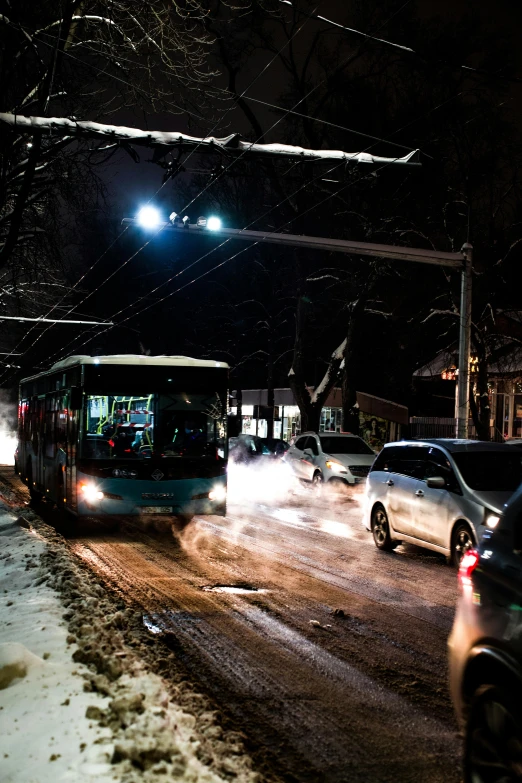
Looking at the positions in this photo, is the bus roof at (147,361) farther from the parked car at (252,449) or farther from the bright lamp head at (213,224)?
the parked car at (252,449)

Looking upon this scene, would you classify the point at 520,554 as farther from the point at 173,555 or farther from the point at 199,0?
the point at 199,0

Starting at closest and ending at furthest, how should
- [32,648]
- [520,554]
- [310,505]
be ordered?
[520,554] < [32,648] < [310,505]

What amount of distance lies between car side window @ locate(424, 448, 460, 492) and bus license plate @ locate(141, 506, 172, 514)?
4443 mm

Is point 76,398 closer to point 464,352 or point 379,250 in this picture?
point 379,250

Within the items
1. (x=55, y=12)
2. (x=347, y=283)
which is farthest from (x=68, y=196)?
(x=347, y=283)

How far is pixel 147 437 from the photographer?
14125 millimetres

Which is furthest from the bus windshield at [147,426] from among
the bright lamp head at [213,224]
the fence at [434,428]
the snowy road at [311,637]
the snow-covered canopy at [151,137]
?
the fence at [434,428]

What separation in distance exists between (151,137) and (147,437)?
4.93m

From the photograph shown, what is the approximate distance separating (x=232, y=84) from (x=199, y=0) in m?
19.1

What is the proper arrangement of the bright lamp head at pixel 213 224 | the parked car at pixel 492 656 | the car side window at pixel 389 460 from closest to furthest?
the parked car at pixel 492 656 < the car side window at pixel 389 460 < the bright lamp head at pixel 213 224

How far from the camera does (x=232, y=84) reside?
30375mm

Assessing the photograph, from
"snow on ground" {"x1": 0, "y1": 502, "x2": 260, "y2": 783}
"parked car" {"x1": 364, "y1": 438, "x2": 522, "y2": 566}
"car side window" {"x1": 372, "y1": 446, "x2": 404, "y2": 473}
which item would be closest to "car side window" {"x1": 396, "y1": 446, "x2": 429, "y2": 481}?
"parked car" {"x1": 364, "y1": 438, "x2": 522, "y2": 566}

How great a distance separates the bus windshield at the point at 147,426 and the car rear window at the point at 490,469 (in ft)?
15.0

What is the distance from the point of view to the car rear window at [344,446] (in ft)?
80.2
